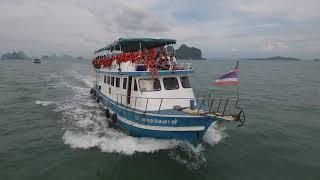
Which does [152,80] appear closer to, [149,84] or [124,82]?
[149,84]

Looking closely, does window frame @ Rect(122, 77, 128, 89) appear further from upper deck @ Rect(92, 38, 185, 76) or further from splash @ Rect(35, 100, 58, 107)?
splash @ Rect(35, 100, 58, 107)

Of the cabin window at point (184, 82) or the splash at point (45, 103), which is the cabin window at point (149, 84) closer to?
the cabin window at point (184, 82)

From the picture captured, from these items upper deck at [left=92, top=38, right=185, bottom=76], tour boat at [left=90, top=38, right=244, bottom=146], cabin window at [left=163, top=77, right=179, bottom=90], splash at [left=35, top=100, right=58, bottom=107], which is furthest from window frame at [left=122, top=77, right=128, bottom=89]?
splash at [left=35, top=100, right=58, bottom=107]

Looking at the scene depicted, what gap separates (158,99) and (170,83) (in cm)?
135

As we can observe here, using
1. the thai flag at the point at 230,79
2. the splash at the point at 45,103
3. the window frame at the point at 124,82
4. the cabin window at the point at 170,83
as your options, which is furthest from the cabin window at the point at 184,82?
the splash at the point at 45,103

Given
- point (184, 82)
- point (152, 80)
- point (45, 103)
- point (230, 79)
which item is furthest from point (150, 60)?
point (45, 103)

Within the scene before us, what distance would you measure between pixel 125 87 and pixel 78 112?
7.99 m

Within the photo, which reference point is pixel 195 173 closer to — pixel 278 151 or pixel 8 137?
pixel 278 151

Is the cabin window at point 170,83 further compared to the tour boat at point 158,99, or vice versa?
the cabin window at point 170,83

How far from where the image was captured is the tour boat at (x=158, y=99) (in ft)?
49.2

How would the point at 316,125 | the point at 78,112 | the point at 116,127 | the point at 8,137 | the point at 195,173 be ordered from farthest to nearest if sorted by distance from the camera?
1. the point at 78,112
2. the point at 316,125
3. the point at 116,127
4. the point at 8,137
5. the point at 195,173

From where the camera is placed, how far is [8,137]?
1866 cm

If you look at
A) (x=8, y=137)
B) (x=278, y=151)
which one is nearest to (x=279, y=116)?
(x=278, y=151)

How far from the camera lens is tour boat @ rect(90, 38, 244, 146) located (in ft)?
49.2
